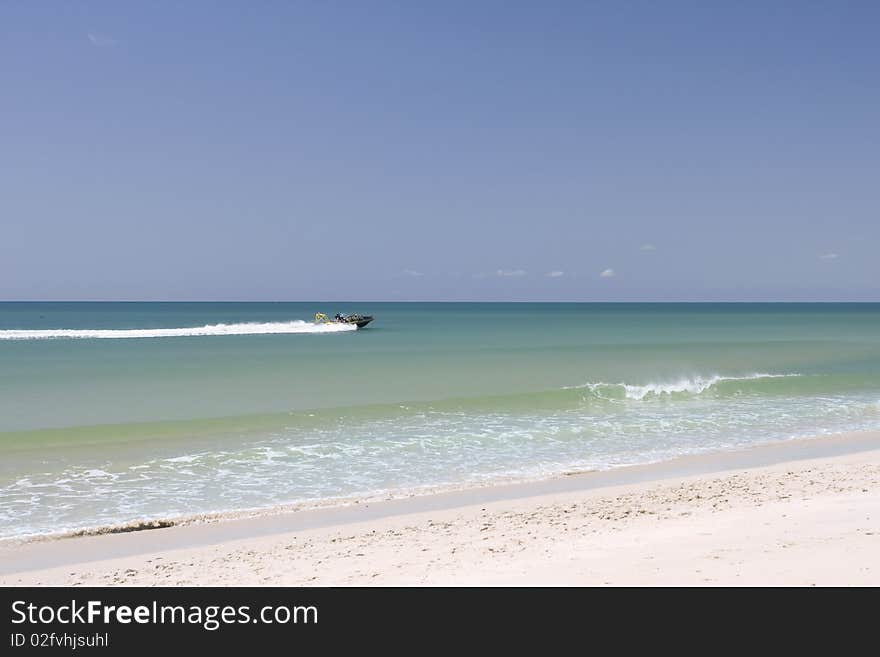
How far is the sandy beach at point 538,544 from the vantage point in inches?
231

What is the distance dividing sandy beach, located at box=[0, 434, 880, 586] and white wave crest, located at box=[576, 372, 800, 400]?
11.6 m

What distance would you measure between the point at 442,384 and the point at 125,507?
15477mm

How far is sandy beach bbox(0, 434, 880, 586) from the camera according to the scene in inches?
231

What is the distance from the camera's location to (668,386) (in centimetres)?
2369

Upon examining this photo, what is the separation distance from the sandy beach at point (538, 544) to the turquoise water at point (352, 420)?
125 cm

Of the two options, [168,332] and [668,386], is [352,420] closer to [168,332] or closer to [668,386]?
[668,386]

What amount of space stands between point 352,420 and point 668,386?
40.5 ft
